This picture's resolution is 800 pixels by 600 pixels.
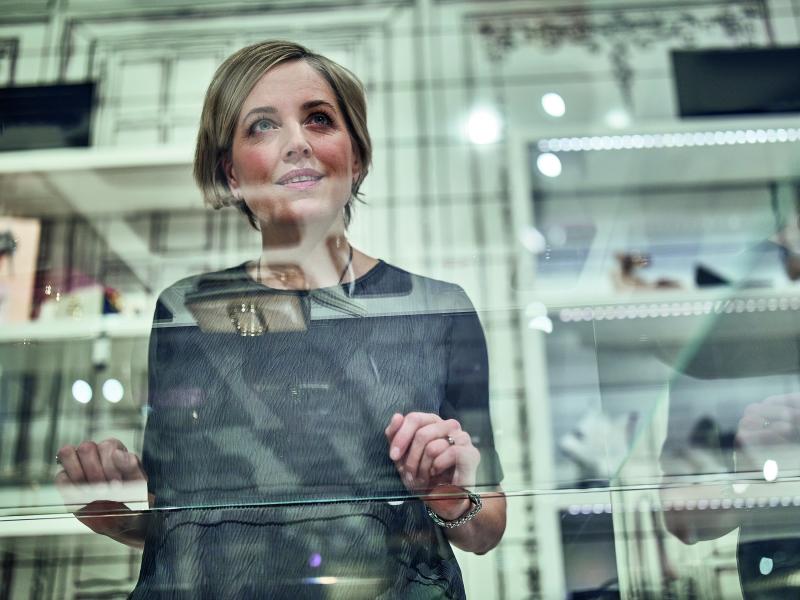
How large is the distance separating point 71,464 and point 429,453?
23 cm

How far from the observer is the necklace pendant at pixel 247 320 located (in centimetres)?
52

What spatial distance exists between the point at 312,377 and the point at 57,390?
0.56 ft

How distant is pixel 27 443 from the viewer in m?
0.51

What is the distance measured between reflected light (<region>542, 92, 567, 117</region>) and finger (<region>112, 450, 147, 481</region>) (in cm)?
52

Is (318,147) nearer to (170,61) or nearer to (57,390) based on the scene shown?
(57,390)

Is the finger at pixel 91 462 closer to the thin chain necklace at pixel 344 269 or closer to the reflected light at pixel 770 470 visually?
the thin chain necklace at pixel 344 269

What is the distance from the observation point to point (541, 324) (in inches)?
21.6

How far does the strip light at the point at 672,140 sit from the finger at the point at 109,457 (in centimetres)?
Result: 46

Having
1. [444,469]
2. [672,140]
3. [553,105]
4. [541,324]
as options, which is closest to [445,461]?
[444,469]

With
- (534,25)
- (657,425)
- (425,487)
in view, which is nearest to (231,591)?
(425,487)

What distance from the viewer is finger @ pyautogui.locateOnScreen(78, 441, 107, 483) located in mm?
492

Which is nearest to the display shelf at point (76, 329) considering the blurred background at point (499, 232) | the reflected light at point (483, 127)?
the blurred background at point (499, 232)

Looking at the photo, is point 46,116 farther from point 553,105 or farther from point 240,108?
point 553,105

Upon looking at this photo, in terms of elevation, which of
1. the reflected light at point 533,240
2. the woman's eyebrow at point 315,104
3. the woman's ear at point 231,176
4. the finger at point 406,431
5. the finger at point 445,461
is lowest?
the finger at point 445,461
